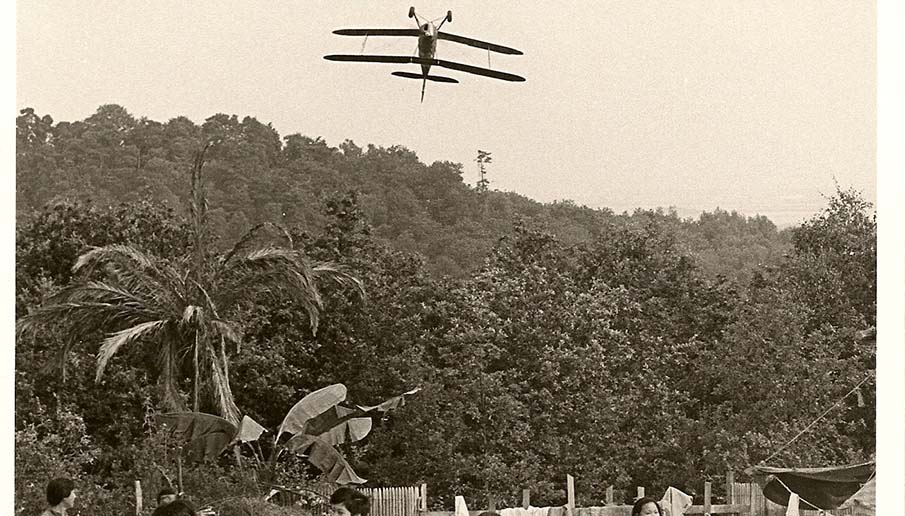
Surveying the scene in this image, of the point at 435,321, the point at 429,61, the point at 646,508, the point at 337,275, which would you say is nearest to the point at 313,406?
the point at 337,275

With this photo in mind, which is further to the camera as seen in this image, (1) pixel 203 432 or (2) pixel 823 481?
(1) pixel 203 432

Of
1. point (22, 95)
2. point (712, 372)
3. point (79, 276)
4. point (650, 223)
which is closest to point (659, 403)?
point (712, 372)

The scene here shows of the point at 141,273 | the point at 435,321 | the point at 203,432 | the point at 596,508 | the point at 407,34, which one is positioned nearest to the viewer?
the point at 407,34

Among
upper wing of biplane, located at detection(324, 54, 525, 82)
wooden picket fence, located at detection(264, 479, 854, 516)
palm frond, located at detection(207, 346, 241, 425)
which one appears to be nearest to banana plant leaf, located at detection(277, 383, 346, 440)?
palm frond, located at detection(207, 346, 241, 425)

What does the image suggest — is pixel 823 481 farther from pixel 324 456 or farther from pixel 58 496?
pixel 58 496

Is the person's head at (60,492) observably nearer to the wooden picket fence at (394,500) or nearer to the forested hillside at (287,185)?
the wooden picket fence at (394,500)

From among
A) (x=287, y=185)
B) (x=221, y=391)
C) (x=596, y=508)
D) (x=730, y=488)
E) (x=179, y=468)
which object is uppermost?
(x=287, y=185)
